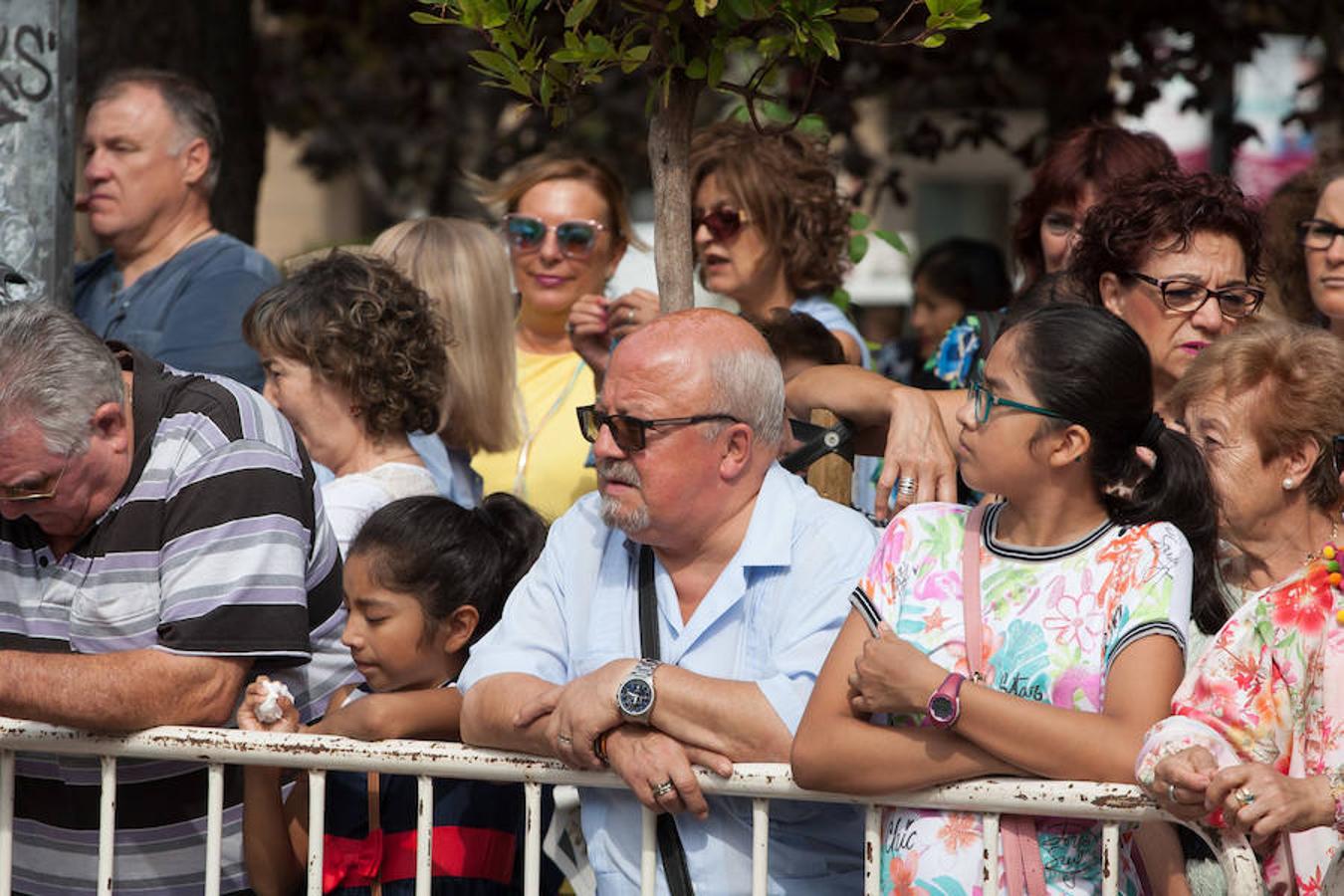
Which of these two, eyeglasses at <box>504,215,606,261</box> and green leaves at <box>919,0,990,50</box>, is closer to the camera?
green leaves at <box>919,0,990,50</box>

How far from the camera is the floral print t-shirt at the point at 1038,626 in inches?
121

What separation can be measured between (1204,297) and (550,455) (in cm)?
186

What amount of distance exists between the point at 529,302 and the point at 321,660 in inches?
69.2

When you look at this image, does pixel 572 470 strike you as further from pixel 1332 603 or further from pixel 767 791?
pixel 1332 603

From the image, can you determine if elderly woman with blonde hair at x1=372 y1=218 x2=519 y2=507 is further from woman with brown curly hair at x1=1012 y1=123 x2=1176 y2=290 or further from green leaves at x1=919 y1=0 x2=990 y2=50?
green leaves at x1=919 y1=0 x2=990 y2=50

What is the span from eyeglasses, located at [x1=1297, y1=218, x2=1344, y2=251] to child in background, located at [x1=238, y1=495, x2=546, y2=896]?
1967 millimetres

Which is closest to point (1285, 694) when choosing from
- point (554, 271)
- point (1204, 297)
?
point (1204, 297)

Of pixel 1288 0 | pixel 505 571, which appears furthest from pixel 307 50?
pixel 505 571

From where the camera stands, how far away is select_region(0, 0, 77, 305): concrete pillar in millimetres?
4449

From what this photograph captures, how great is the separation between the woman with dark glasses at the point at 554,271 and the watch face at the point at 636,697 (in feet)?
6.32

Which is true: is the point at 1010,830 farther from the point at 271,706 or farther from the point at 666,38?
the point at 666,38

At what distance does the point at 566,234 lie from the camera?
17.9ft

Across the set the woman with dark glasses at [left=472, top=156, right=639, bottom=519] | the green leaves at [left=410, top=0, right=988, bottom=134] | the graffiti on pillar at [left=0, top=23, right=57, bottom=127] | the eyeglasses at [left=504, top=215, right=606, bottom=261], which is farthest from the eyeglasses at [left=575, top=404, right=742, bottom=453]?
the eyeglasses at [left=504, top=215, right=606, bottom=261]

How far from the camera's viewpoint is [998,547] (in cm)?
323
